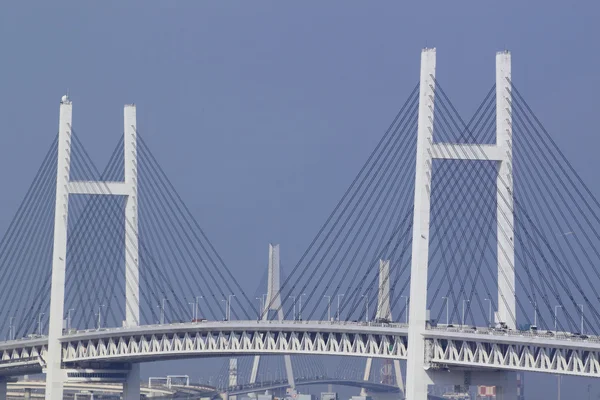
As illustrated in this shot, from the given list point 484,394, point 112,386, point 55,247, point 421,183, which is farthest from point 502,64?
point 484,394

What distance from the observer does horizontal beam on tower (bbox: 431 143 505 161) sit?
193ft

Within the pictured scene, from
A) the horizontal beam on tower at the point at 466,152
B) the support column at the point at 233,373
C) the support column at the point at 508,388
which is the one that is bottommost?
the support column at the point at 508,388

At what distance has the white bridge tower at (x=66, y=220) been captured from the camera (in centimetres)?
7538

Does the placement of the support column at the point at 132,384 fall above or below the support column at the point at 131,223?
below

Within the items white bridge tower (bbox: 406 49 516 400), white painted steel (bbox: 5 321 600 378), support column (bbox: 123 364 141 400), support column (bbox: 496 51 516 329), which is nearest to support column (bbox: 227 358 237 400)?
white painted steel (bbox: 5 321 600 378)

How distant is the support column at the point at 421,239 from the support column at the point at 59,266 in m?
21.3

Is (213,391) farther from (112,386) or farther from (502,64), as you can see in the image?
(502,64)

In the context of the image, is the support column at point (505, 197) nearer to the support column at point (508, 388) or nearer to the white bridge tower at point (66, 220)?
the support column at point (508, 388)

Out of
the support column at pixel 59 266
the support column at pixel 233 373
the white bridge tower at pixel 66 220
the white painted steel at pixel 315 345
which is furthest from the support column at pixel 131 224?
the support column at pixel 233 373

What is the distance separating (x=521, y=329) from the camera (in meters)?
61.0

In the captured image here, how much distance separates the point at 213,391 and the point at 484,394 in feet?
77.8

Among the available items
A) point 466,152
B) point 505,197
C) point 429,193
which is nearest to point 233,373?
point 429,193

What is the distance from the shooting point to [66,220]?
252ft

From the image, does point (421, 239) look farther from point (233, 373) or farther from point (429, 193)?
point (233, 373)
